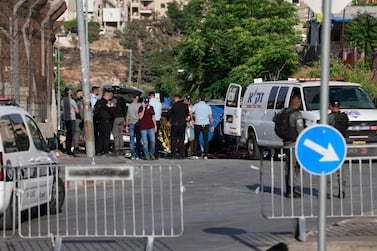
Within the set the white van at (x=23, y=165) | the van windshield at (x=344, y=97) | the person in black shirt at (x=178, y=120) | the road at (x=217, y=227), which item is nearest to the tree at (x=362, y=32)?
the person in black shirt at (x=178, y=120)

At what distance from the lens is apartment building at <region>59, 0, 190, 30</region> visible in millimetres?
157125

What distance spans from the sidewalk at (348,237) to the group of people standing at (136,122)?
1289cm

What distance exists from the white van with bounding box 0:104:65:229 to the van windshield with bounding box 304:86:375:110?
34.8 feet

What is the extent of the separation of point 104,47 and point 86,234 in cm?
12335

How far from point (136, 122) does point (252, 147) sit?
3.33 metres

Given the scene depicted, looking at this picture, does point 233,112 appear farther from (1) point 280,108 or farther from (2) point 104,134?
(2) point 104,134

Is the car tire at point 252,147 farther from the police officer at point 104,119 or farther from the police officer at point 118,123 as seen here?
the police officer at point 104,119

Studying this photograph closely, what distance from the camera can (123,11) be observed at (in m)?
166

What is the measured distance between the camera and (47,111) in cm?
2700

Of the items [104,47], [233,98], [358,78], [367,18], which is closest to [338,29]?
[367,18]

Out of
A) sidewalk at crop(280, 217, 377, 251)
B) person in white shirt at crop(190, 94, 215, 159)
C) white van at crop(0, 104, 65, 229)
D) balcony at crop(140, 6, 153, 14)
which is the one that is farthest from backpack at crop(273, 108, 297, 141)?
balcony at crop(140, 6, 153, 14)

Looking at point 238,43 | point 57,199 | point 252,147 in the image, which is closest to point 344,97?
point 252,147

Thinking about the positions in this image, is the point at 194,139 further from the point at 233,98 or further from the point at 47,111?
the point at 47,111

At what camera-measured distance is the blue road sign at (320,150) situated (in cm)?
873
